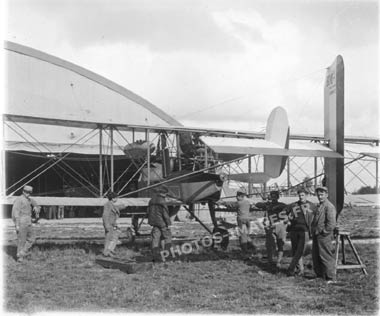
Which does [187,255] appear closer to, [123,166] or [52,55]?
[123,166]

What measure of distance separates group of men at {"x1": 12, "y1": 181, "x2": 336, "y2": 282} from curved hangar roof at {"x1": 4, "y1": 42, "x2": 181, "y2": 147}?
38.3 feet

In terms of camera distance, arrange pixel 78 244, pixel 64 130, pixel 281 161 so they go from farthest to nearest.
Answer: pixel 64 130 < pixel 78 244 < pixel 281 161

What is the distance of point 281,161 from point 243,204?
4.74 feet

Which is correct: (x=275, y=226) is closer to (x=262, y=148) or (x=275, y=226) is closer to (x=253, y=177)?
(x=262, y=148)

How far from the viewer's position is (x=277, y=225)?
8.23 m

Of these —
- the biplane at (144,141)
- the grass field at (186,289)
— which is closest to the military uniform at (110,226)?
the grass field at (186,289)

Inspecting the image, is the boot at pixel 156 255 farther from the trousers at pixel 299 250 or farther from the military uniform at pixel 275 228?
the trousers at pixel 299 250

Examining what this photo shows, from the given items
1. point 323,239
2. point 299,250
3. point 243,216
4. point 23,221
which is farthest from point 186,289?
point 23,221

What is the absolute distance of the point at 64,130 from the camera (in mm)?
21875

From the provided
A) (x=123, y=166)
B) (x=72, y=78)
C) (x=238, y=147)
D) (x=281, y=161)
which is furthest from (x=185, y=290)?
(x=72, y=78)

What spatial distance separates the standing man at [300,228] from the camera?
23.8 feet

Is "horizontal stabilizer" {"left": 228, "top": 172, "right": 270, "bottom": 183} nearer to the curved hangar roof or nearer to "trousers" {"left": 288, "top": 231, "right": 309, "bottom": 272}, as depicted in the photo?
"trousers" {"left": 288, "top": 231, "right": 309, "bottom": 272}

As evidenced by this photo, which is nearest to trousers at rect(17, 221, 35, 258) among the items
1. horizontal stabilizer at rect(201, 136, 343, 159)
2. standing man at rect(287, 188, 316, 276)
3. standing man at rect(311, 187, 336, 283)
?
horizontal stabilizer at rect(201, 136, 343, 159)

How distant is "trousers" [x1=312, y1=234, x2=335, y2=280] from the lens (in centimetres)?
678
